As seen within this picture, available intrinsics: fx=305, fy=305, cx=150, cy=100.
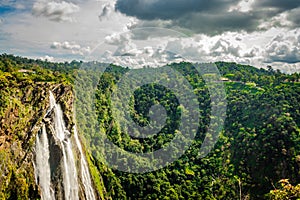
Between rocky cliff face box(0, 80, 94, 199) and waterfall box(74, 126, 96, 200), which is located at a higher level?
rocky cliff face box(0, 80, 94, 199)

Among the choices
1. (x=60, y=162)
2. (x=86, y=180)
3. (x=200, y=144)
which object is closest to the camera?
(x=60, y=162)

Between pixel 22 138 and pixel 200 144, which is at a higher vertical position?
pixel 22 138

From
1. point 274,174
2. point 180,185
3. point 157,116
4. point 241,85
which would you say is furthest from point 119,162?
point 241,85

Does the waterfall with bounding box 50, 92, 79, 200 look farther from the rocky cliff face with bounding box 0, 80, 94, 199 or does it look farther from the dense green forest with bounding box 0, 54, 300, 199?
→ the dense green forest with bounding box 0, 54, 300, 199

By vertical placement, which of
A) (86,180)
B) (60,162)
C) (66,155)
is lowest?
(86,180)

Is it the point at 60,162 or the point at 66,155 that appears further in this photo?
the point at 66,155

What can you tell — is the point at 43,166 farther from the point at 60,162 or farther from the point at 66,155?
the point at 66,155

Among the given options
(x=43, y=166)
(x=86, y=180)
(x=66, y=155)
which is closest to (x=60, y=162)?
(x=66, y=155)

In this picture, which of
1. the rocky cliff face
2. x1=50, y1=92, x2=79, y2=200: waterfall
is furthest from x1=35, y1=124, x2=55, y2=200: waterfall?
x1=50, y1=92, x2=79, y2=200: waterfall
